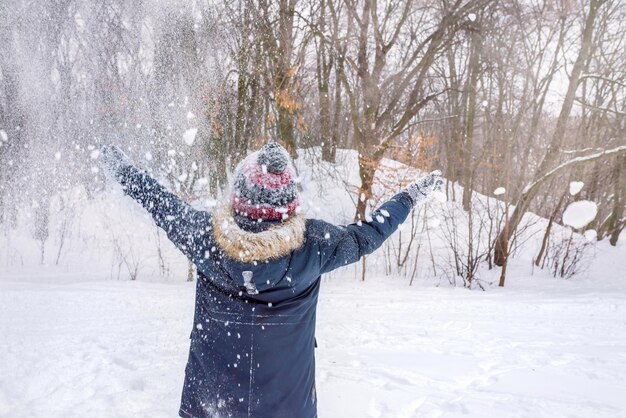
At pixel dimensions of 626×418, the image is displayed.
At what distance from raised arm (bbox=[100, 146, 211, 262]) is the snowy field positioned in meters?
2.01

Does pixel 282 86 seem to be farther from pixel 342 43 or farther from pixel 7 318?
pixel 7 318

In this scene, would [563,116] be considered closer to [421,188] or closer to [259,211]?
[421,188]

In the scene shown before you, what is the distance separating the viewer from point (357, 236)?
1.66 metres

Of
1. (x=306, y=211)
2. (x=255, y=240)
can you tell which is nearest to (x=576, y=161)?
(x=306, y=211)

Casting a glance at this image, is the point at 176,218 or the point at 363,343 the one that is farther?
the point at 363,343

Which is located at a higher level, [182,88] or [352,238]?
[182,88]

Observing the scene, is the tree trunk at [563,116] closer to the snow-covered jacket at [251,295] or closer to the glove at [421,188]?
the glove at [421,188]

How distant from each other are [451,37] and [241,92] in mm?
5474

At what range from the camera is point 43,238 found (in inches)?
354

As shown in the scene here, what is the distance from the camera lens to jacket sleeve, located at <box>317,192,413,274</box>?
1611 millimetres

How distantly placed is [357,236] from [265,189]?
37 centimetres

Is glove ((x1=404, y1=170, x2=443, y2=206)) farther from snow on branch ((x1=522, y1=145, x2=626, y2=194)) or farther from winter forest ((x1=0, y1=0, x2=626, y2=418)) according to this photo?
snow on branch ((x1=522, y1=145, x2=626, y2=194))

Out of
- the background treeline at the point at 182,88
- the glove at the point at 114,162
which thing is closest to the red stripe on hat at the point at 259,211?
A: the glove at the point at 114,162

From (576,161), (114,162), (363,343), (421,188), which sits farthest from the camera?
(576,161)
